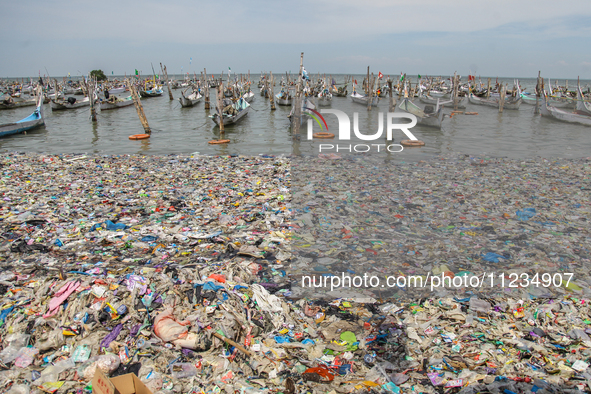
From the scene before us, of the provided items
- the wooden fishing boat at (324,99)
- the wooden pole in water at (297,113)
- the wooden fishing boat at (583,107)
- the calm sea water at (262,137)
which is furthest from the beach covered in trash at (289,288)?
the wooden fishing boat at (324,99)

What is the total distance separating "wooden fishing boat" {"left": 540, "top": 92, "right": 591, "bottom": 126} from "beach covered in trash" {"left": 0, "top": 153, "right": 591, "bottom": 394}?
16175 mm

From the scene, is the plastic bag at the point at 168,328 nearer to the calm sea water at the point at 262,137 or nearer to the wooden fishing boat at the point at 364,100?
the calm sea water at the point at 262,137

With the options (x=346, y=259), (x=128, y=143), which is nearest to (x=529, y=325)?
(x=346, y=259)

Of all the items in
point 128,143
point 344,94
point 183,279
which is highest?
point 344,94

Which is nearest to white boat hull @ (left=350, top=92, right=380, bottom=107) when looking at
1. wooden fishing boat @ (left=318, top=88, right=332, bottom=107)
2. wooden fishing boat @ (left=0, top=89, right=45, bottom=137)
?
wooden fishing boat @ (left=318, top=88, right=332, bottom=107)

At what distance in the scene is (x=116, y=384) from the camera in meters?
2.46

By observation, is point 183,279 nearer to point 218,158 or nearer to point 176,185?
point 176,185

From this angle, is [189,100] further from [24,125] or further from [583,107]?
[583,107]

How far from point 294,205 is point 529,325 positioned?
4728 mm

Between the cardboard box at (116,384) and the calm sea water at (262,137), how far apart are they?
1179cm

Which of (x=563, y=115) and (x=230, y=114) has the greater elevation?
(x=230, y=114)

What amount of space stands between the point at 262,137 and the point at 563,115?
2017 cm

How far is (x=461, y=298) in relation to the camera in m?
4.27

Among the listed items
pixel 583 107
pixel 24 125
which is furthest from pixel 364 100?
pixel 24 125
